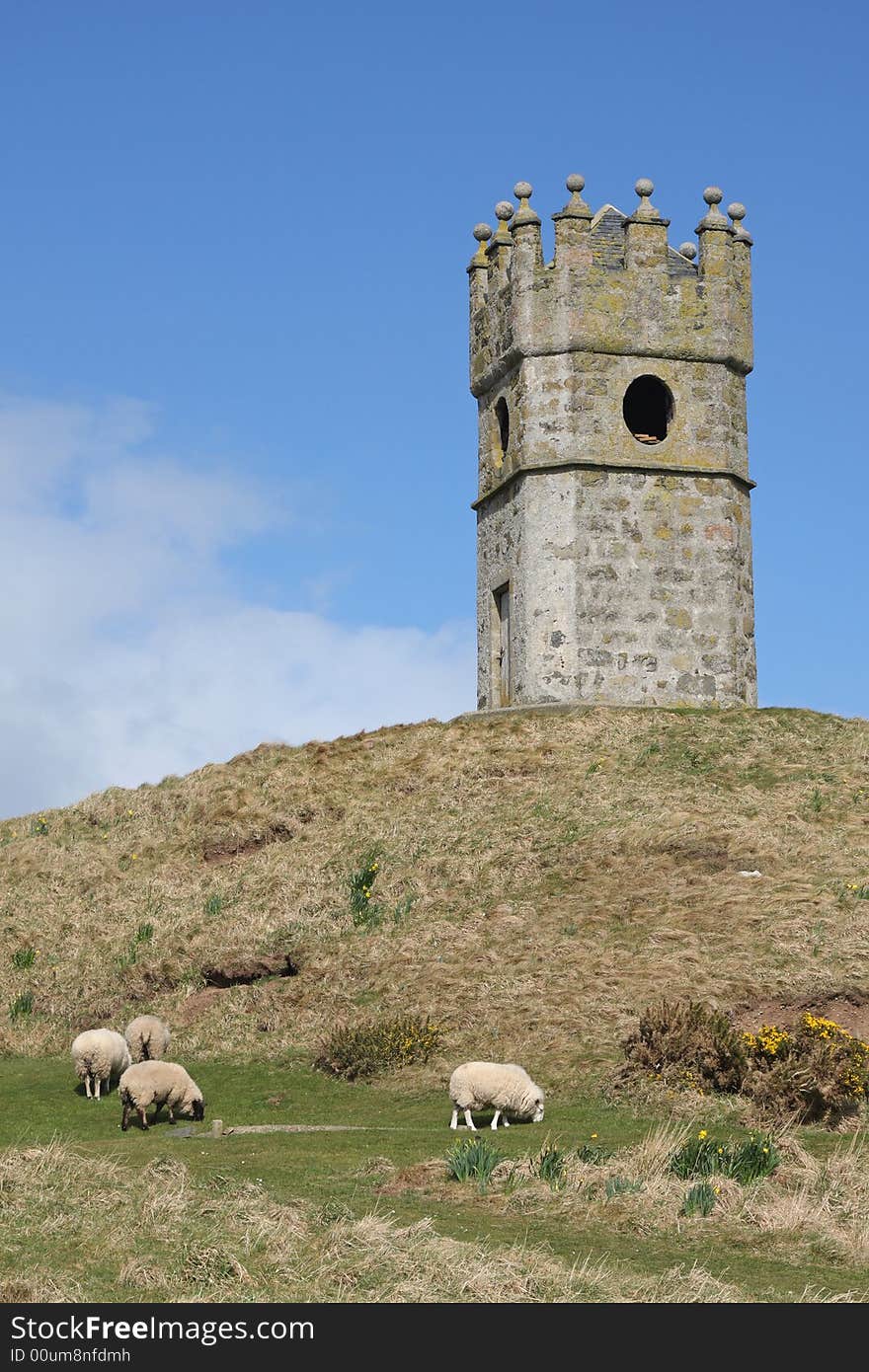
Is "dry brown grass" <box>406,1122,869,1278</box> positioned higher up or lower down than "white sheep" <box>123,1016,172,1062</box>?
lower down

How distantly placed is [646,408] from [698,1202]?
27.5 metres

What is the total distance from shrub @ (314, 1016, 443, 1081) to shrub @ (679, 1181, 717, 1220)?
825 centimetres

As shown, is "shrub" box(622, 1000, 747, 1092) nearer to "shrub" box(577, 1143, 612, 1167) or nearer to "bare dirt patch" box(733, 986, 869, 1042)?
"bare dirt patch" box(733, 986, 869, 1042)

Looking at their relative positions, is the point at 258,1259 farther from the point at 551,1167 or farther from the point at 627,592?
the point at 627,592

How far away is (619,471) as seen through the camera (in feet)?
119

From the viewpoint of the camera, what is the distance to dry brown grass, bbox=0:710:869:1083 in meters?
22.9

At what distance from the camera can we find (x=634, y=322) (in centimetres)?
3688

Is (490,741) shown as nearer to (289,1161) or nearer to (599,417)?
(599,417)

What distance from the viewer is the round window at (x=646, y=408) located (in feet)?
125

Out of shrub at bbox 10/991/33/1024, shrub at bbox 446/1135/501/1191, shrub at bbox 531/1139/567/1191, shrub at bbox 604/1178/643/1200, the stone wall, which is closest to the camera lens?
shrub at bbox 604/1178/643/1200

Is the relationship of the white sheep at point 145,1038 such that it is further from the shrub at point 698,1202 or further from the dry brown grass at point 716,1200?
the shrub at point 698,1202

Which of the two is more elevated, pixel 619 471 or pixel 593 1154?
pixel 619 471

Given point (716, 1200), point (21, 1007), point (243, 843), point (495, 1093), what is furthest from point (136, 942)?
point (716, 1200)

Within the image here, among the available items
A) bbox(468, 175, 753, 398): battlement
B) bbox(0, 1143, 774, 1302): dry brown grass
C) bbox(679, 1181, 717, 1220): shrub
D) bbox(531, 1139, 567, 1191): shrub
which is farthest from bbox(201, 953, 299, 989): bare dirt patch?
bbox(468, 175, 753, 398): battlement
